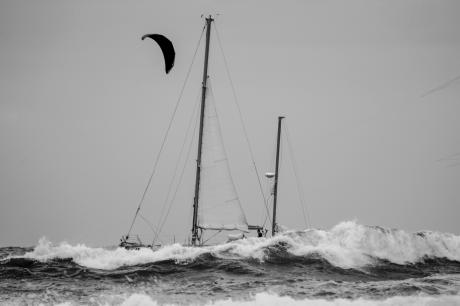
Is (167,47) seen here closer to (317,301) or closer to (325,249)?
(325,249)

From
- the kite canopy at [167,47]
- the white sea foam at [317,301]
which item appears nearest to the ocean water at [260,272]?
the white sea foam at [317,301]

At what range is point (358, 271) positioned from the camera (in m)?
25.2

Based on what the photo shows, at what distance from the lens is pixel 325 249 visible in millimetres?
28875

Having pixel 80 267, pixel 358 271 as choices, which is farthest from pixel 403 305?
pixel 80 267

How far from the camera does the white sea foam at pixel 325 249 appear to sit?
26844 millimetres

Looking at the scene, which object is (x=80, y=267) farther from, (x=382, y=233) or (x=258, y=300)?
(x=382, y=233)

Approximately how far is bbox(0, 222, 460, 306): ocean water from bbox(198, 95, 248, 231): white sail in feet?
8.33

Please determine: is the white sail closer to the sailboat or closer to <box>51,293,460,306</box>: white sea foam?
the sailboat

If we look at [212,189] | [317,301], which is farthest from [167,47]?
[317,301]

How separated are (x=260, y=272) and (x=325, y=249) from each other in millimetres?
6743

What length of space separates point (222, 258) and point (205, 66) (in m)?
13.4

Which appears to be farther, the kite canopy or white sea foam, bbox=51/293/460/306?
the kite canopy

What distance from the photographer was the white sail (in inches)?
1286

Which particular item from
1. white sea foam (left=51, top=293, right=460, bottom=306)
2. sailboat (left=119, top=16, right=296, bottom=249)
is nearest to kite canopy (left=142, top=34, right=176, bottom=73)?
sailboat (left=119, top=16, right=296, bottom=249)
